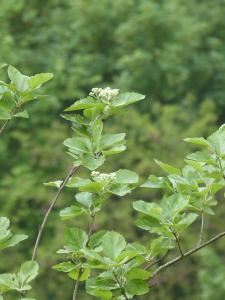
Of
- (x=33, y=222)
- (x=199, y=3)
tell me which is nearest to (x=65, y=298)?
(x=33, y=222)

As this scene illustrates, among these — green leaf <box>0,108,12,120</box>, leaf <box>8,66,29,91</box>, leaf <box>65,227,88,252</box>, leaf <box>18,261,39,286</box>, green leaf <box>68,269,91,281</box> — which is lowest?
green leaf <box>68,269,91,281</box>

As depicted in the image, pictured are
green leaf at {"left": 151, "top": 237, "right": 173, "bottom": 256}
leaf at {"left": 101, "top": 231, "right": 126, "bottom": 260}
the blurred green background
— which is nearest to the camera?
leaf at {"left": 101, "top": 231, "right": 126, "bottom": 260}

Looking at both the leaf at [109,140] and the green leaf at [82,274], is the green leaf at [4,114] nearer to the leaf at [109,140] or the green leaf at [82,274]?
the leaf at [109,140]

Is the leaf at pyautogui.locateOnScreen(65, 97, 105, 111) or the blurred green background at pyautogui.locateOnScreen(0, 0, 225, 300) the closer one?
the leaf at pyautogui.locateOnScreen(65, 97, 105, 111)

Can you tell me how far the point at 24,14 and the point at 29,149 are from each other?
5.04ft

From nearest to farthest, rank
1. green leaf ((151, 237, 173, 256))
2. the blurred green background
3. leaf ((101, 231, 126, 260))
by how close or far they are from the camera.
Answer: leaf ((101, 231, 126, 260)), green leaf ((151, 237, 173, 256)), the blurred green background

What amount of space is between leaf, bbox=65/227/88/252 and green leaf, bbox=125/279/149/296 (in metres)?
0.11

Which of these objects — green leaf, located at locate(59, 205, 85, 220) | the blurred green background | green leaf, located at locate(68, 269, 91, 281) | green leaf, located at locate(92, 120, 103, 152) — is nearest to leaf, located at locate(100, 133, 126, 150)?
green leaf, located at locate(92, 120, 103, 152)

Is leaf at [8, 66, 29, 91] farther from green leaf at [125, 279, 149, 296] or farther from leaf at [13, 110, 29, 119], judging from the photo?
green leaf at [125, 279, 149, 296]

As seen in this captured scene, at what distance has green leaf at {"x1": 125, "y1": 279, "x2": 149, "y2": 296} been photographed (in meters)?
1.39

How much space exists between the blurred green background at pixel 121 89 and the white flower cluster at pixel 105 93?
227 inches

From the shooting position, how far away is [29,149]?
7922 millimetres

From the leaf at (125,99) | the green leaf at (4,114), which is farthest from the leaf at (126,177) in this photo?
the green leaf at (4,114)

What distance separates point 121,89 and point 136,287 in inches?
259
